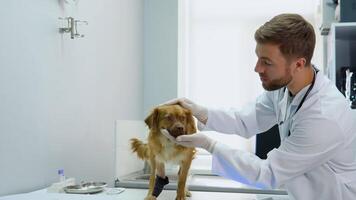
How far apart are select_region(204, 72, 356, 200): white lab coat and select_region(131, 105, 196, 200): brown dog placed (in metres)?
0.14

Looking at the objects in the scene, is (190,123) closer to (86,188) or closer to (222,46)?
(86,188)

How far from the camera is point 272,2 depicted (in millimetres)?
3762

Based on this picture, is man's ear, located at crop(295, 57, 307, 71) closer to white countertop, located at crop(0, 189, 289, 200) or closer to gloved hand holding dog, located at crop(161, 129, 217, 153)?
gloved hand holding dog, located at crop(161, 129, 217, 153)

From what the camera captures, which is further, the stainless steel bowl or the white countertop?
the stainless steel bowl

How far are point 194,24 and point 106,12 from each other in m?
1.24

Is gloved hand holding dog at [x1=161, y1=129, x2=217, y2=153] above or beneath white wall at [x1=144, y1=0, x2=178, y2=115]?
beneath

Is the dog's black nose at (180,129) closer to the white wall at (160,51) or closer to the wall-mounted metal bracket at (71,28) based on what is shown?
the wall-mounted metal bracket at (71,28)

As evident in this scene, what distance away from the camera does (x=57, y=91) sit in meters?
2.12

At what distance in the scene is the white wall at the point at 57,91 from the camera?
5.73 feet

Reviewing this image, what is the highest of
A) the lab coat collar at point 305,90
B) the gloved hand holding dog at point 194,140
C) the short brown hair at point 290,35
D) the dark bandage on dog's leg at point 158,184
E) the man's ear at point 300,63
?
the short brown hair at point 290,35

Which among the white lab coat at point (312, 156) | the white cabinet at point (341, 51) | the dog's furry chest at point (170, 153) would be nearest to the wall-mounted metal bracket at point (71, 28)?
the dog's furry chest at point (170, 153)

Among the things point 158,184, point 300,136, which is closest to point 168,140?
point 158,184

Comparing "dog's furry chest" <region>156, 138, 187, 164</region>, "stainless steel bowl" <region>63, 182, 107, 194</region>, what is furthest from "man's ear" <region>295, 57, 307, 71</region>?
"stainless steel bowl" <region>63, 182, 107, 194</region>

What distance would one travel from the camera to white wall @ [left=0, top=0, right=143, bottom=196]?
175cm
